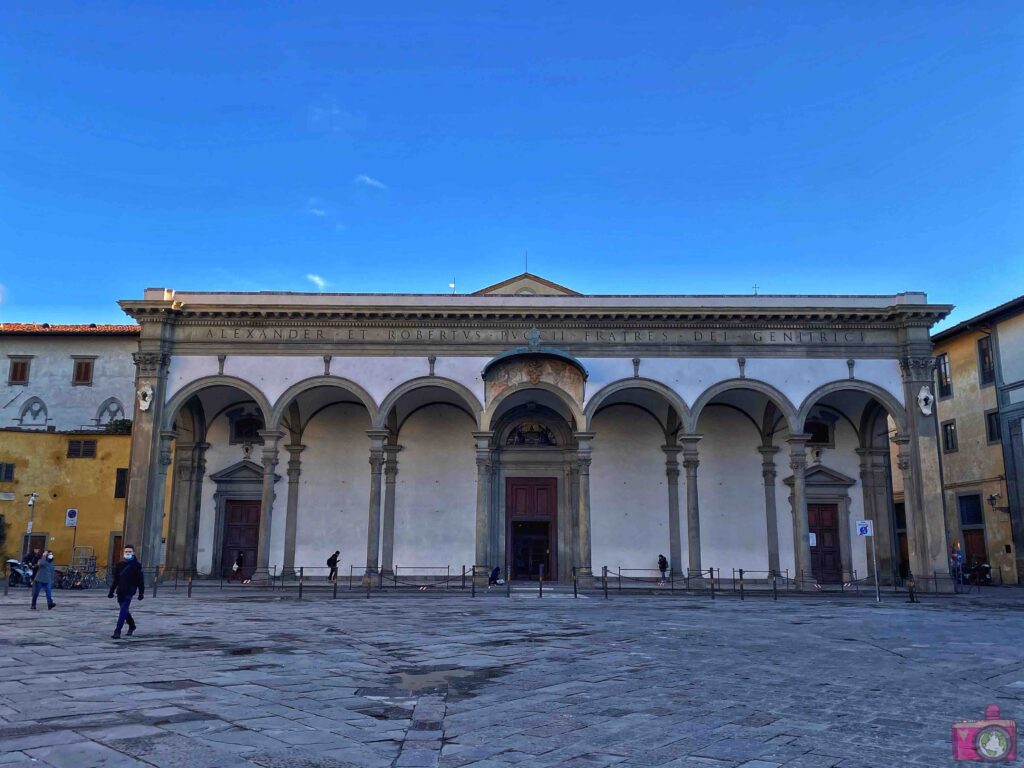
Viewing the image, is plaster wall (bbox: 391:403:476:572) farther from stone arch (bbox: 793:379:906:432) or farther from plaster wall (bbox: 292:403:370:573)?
stone arch (bbox: 793:379:906:432)

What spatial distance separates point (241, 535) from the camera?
1096 inches

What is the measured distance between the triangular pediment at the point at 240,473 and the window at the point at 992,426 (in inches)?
1071

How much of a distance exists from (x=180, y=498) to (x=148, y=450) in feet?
12.3

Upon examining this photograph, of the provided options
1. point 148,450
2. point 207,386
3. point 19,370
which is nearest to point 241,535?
point 148,450

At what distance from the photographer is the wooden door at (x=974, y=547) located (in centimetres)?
2970

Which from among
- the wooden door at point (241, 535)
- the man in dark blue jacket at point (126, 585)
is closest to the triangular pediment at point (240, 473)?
the wooden door at point (241, 535)

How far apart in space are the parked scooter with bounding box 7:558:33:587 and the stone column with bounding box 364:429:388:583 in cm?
999

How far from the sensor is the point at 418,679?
8.50 m

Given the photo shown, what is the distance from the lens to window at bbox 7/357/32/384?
101 feet

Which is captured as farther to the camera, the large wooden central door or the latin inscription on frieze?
the large wooden central door

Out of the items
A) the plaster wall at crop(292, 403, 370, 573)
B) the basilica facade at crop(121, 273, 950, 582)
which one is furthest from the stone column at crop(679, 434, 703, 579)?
the plaster wall at crop(292, 403, 370, 573)

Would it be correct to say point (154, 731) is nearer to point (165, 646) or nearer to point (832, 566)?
point (165, 646)

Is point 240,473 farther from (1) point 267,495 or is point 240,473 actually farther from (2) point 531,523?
(2) point 531,523

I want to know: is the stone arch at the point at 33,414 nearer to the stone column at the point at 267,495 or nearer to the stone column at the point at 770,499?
the stone column at the point at 267,495
